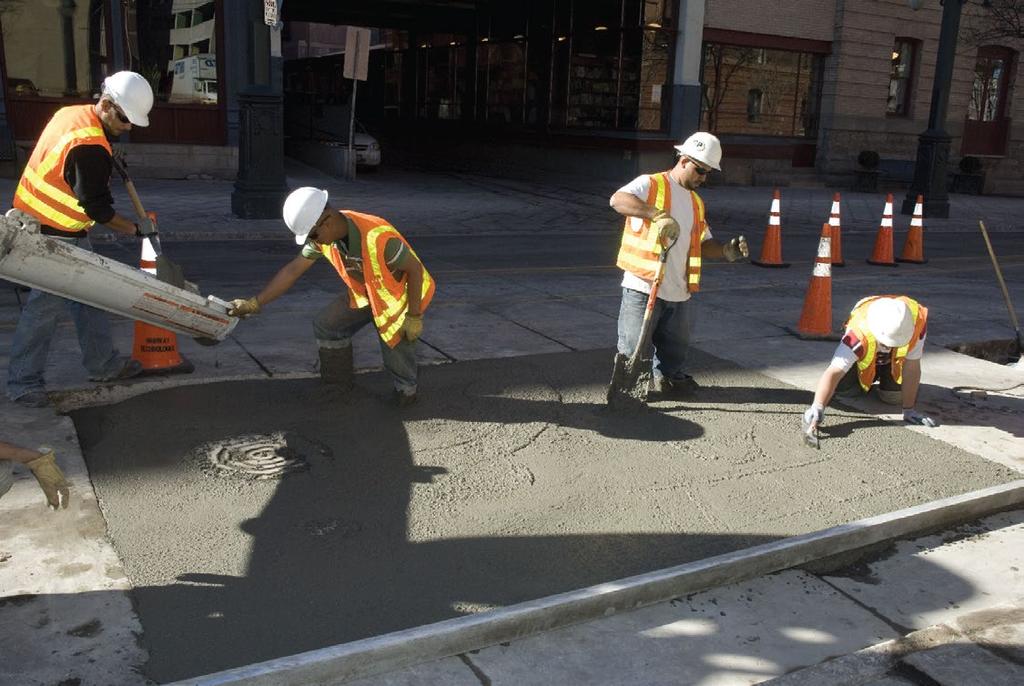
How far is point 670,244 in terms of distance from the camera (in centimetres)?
545

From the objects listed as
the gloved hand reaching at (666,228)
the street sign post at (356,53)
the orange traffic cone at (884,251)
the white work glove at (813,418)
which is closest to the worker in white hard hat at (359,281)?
the gloved hand reaching at (666,228)

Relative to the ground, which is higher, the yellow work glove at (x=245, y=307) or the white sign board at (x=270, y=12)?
the white sign board at (x=270, y=12)

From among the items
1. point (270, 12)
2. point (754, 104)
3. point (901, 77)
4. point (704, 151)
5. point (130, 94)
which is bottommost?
point (704, 151)

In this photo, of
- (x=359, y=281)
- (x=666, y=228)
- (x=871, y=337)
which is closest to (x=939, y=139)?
(x=871, y=337)

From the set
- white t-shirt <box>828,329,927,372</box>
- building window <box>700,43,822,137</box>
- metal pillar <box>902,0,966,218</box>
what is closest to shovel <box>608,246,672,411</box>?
white t-shirt <box>828,329,927,372</box>

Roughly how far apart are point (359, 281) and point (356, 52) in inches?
573

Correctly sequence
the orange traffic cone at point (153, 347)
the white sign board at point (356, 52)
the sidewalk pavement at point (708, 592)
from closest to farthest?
the sidewalk pavement at point (708, 592), the orange traffic cone at point (153, 347), the white sign board at point (356, 52)

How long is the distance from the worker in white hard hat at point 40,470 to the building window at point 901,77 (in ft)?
86.9

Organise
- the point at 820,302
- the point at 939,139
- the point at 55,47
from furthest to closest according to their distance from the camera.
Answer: the point at 939,139
the point at 55,47
the point at 820,302

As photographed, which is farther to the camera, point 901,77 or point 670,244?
point 901,77

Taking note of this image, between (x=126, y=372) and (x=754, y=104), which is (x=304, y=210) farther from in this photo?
(x=754, y=104)

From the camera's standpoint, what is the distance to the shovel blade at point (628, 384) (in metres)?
5.73

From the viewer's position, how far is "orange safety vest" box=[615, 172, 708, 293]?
5598 millimetres

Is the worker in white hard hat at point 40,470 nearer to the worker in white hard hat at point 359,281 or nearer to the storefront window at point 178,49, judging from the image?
the worker in white hard hat at point 359,281
